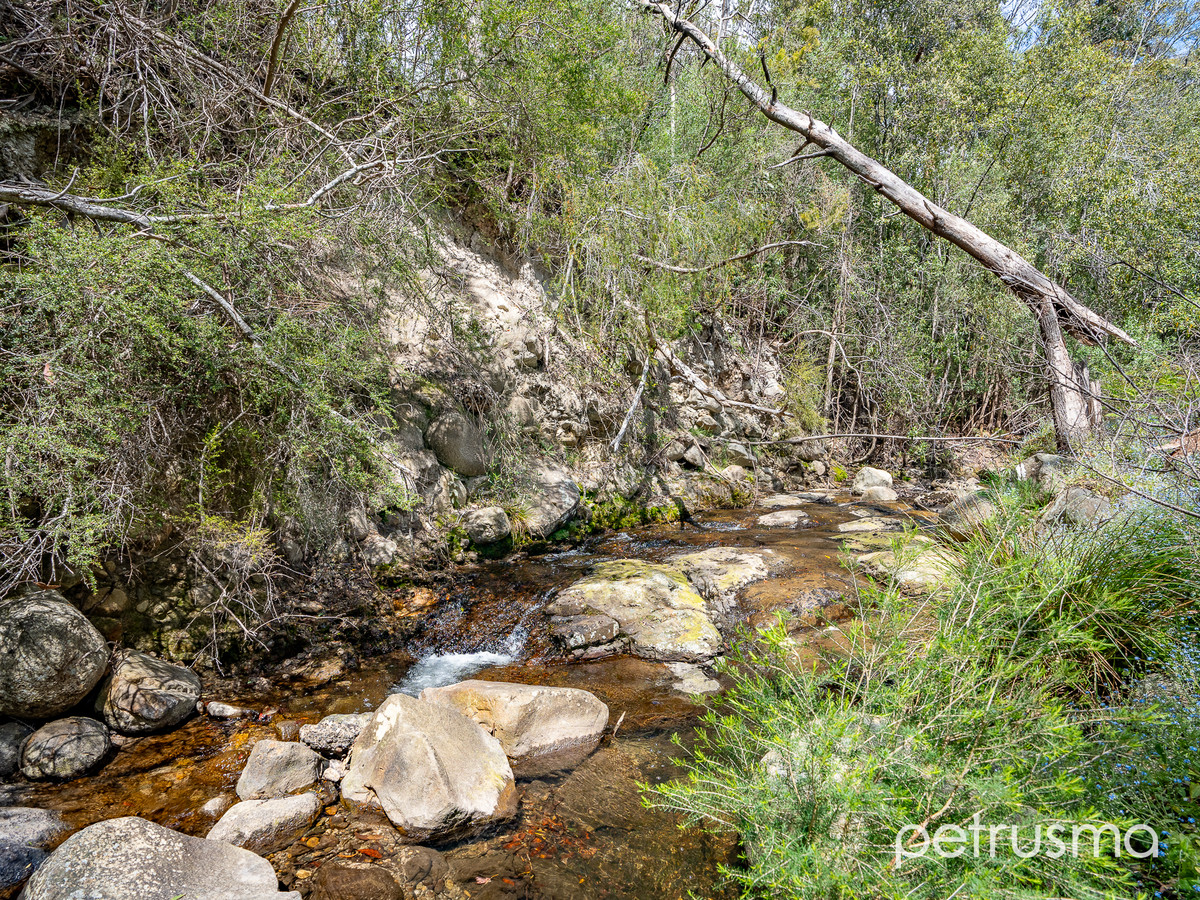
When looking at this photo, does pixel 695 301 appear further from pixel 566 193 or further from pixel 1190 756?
pixel 1190 756

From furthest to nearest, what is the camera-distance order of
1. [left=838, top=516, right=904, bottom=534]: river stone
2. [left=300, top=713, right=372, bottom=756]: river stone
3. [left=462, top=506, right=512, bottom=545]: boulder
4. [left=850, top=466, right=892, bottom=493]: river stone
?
1. [left=850, top=466, right=892, bottom=493]: river stone
2. [left=838, top=516, right=904, bottom=534]: river stone
3. [left=462, top=506, right=512, bottom=545]: boulder
4. [left=300, top=713, right=372, bottom=756]: river stone

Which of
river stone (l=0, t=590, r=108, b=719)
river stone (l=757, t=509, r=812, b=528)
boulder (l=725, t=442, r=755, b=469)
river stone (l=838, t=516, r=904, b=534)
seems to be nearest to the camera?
river stone (l=0, t=590, r=108, b=719)

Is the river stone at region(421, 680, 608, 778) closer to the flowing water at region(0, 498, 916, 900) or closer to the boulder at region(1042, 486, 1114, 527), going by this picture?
the flowing water at region(0, 498, 916, 900)

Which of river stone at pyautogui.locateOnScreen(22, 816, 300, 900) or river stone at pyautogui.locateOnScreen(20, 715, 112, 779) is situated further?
river stone at pyautogui.locateOnScreen(20, 715, 112, 779)

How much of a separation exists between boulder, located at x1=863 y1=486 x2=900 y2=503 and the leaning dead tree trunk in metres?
3.00

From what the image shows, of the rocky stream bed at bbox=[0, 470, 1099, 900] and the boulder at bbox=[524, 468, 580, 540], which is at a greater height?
the boulder at bbox=[524, 468, 580, 540]

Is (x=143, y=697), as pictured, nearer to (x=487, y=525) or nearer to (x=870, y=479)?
(x=487, y=525)

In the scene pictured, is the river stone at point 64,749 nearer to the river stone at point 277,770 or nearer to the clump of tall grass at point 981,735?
the river stone at point 277,770

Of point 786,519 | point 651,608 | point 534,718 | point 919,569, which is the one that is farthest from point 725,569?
point 534,718

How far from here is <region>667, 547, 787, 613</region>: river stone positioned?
5570 mm

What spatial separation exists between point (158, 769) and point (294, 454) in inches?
81.2

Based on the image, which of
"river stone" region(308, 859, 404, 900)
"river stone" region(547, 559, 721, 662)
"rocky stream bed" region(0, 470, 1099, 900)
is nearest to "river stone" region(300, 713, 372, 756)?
"rocky stream bed" region(0, 470, 1099, 900)

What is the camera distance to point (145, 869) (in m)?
2.34

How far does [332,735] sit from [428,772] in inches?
33.6
